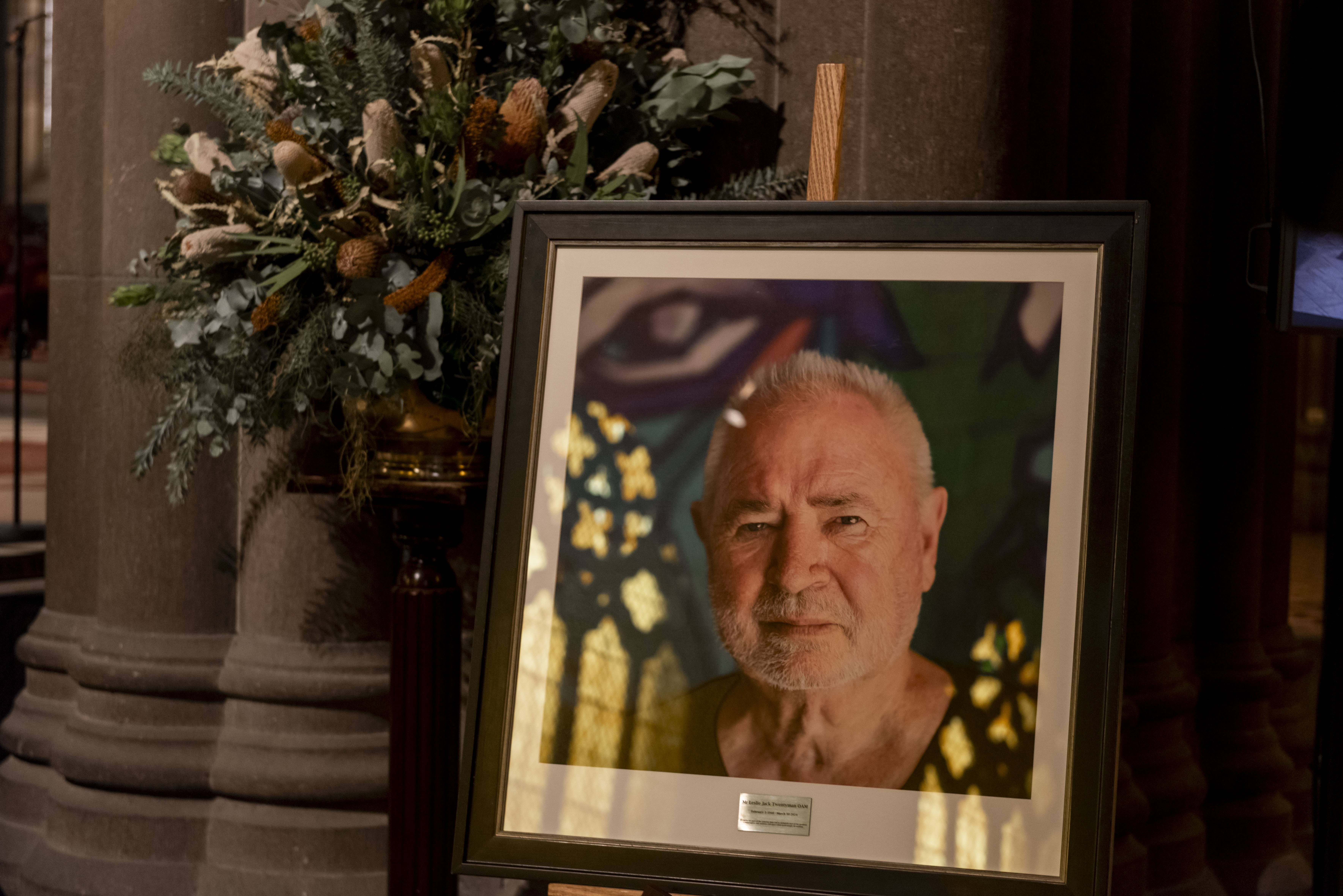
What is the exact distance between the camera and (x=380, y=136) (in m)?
1.52

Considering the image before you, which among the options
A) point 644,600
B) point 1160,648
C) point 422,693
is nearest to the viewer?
point 644,600

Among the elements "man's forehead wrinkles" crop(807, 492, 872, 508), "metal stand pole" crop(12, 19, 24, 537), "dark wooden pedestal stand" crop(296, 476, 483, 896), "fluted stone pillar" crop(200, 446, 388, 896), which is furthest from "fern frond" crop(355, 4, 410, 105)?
"metal stand pole" crop(12, 19, 24, 537)

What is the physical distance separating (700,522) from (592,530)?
12cm

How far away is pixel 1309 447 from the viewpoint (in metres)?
9.19

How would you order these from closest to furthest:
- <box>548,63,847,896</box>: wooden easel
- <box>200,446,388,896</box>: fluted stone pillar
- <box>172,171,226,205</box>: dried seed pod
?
<box>548,63,847,896</box>: wooden easel < <box>172,171,226,205</box>: dried seed pod < <box>200,446,388,896</box>: fluted stone pillar

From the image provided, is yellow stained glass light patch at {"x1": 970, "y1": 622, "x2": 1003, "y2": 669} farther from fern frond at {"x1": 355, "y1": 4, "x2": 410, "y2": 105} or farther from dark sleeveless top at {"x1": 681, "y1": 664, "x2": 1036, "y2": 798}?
fern frond at {"x1": 355, "y1": 4, "x2": 410, "y2": 105}

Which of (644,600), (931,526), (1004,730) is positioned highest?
(931,526)

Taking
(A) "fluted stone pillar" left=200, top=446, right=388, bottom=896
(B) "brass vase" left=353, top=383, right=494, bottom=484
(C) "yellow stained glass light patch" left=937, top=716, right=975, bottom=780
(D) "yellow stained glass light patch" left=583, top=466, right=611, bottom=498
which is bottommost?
(A) "fluted stone pillar" left=200, top=446, right=388, bottom=896

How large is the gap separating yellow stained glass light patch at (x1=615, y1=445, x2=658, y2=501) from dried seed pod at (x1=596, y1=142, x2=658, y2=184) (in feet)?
1.66

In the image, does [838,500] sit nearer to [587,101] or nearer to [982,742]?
[982,742]

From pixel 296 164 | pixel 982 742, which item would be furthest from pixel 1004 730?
pixel 296 164

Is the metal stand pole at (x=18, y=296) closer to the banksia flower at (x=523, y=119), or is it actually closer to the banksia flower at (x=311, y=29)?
the banksia flower at (x=311, y=29)

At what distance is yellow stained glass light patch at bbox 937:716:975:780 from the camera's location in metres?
1.23

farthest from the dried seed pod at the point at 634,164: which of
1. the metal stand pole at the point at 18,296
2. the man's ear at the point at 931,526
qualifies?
the metal stand pole at the point at 18,296
